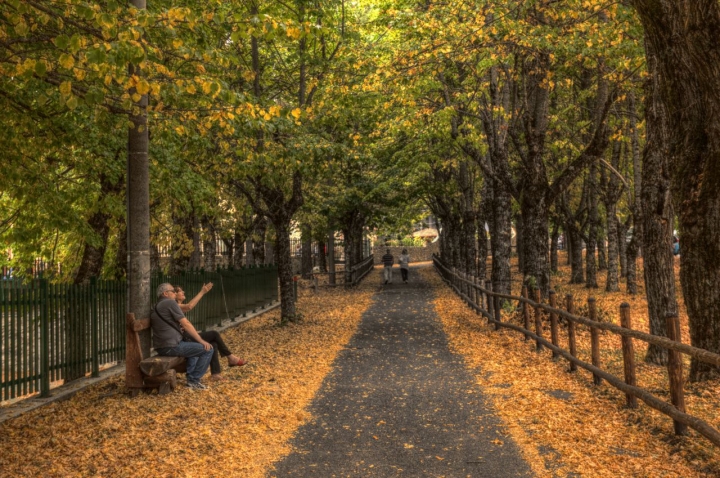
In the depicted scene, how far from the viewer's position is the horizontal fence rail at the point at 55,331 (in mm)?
8539

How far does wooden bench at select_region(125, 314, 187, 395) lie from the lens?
29.3ft

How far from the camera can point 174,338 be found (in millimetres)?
9492

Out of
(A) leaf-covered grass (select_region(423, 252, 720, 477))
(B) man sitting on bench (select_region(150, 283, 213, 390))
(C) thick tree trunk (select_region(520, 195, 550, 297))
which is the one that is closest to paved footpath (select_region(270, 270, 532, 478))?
(A) leaf-covered grass (select_region(423, 252, 720, 477))

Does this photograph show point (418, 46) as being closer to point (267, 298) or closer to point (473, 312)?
point (473, 312)

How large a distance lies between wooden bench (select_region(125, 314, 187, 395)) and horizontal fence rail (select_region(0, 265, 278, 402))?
1.17m

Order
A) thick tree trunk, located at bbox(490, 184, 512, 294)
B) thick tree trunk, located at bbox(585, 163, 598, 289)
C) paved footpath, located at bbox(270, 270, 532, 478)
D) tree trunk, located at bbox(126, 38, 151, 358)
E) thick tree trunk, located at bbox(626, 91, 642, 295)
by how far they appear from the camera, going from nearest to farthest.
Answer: paved footpath, located at bbox(270, 270, 532, 478) < tree trunk, located at bbox(126, 38, 151, 358) < thick tree trunk, located at bbox(490, 184, 512, 294) < thick tree trunk, located at bbox(626, 91, 642, 295) < thick tree trunk, located at bbox(585, 163, 598, 289)

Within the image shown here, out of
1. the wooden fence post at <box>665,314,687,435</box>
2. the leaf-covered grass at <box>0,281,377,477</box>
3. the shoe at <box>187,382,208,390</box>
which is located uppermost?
the wooden fence post at <box>665,314,687,435</box>

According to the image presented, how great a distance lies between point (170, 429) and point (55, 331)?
3.24 meters

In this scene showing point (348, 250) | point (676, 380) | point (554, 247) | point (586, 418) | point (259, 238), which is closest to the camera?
point (676, 380)

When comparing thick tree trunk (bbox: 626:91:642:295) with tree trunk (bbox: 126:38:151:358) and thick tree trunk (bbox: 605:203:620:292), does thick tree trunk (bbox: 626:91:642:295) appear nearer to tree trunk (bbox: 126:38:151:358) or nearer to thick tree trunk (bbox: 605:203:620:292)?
thick tree trunk (bbox: 605:203:620:292)

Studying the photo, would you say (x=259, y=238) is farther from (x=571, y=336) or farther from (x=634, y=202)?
(x=571, y=336)

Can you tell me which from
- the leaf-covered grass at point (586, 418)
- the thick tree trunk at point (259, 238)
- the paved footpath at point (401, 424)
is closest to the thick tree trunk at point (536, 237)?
the leaf-covered grass at point (586, 418)

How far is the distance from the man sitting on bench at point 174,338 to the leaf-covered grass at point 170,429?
0.31 meters

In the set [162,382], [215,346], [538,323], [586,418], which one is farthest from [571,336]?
[162,382]
